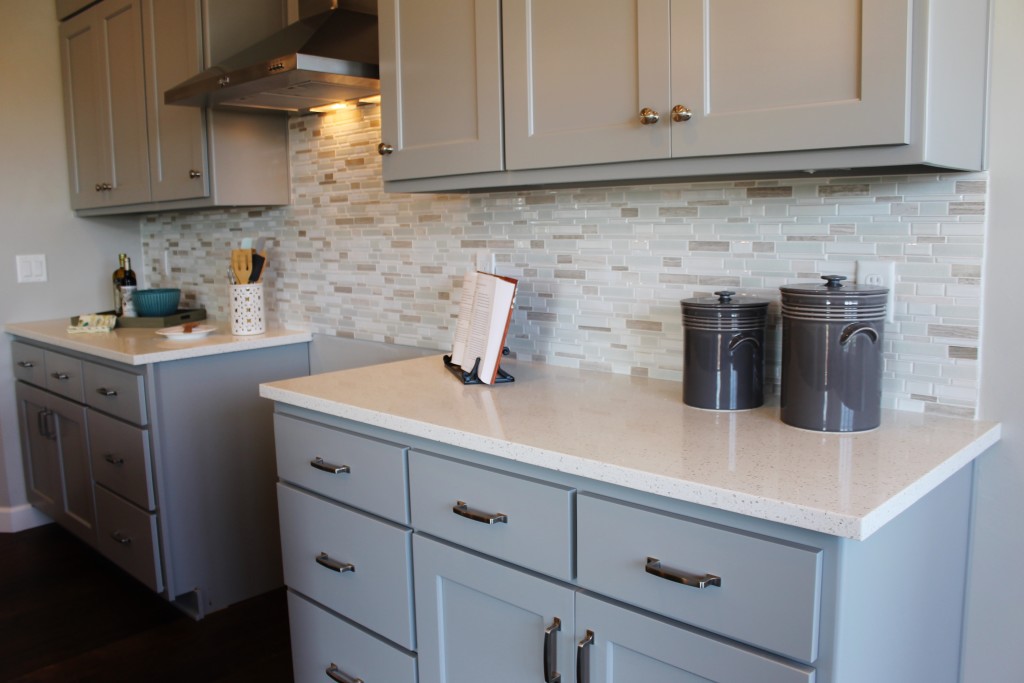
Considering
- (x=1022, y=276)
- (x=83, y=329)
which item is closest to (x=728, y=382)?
(x=1022, y=276)

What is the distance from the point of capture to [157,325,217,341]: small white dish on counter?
286 cm

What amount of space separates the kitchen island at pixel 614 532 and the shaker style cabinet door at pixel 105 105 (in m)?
1.72

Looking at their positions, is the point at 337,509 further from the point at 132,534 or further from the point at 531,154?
the point at 132,534

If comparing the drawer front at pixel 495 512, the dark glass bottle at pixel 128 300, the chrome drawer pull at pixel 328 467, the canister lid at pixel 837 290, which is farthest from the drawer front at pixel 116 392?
the canister lid at pixel 837 290

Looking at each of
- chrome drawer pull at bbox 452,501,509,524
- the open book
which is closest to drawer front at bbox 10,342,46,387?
the open book

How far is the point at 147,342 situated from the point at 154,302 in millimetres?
561

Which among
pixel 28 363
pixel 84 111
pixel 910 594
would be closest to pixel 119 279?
pixel 28 363

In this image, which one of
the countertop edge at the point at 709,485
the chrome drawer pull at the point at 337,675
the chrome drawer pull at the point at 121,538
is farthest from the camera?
the chrome drawer pull at the point at 121,538

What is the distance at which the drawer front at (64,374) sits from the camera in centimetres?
301

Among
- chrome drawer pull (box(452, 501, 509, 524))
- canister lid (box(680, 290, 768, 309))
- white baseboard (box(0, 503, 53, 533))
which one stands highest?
canister lid (box(680, 290, 768, 309))

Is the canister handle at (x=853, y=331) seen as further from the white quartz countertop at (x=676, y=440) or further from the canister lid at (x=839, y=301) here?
the white quartz countertop at (x=676, y=440)

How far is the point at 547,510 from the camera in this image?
55.1 inches

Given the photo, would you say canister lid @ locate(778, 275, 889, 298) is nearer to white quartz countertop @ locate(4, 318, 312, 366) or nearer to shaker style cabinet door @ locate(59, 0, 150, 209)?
white quartz countertop @ locate(4, 318, 312, 366)

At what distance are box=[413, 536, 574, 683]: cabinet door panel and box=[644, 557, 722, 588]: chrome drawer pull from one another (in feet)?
0.65
